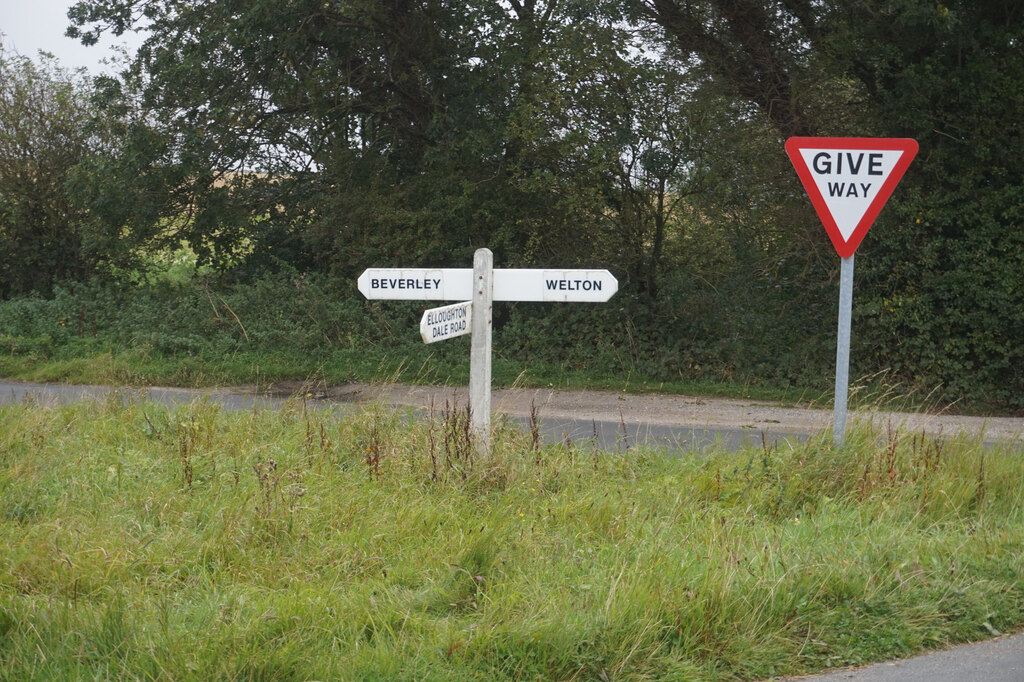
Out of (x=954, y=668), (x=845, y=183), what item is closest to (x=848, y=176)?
(x=845, y=183)

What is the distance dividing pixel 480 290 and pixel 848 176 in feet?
8.60

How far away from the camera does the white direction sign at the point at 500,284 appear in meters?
6.63

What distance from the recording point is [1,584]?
4.60m

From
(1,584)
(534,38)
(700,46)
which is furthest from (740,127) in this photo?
(1,584)

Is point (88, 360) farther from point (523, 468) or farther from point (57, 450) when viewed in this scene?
point (523, 468)

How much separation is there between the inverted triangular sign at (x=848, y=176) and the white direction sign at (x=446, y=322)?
8.09ft

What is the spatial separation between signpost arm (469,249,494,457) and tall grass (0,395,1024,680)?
0.62 ft

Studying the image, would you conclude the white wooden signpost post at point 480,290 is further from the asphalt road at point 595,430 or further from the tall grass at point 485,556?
the asphalt road at point 595,430

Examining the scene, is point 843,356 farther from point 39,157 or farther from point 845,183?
point 39,157

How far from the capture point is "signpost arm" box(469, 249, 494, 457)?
669 centimetres

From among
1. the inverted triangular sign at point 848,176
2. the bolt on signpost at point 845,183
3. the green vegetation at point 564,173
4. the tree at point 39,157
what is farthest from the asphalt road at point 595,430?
the tree at point 39,157

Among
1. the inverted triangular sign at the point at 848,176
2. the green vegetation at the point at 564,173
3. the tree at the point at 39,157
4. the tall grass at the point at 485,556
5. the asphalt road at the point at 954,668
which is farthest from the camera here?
the tree at the point at 39,157

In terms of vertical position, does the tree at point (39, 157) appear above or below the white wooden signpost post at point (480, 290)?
above

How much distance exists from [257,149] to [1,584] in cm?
1398
